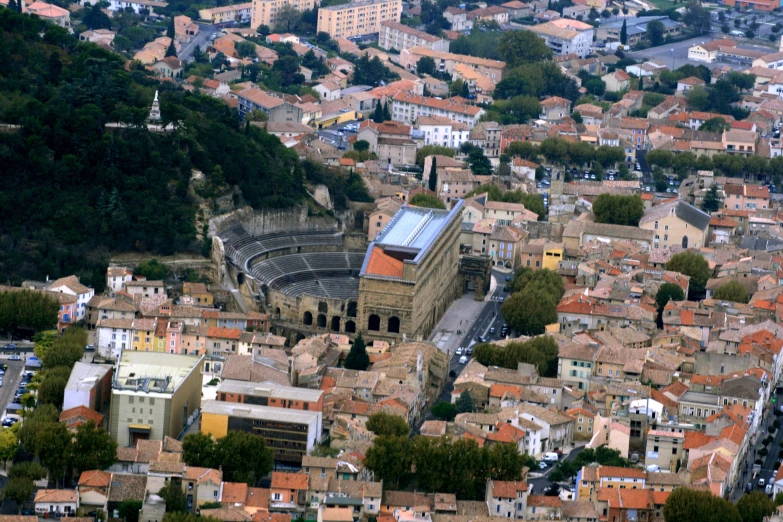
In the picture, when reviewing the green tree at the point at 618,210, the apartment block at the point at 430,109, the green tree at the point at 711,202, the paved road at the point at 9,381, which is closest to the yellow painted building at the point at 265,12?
the apartment block at the point at 430,109

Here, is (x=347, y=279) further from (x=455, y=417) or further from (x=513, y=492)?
(x=513, y=492)

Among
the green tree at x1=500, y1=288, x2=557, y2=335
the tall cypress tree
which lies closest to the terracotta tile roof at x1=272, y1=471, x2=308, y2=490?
the green tree at x1=500, y1=288, x2=557, y2=335

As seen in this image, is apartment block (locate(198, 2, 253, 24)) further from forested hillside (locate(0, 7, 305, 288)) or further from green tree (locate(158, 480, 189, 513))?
green tree (locate(158, 480, 189, 513))

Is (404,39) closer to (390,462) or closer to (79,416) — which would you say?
(79,416)

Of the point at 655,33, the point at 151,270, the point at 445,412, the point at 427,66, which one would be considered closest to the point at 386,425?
the point at 445,412

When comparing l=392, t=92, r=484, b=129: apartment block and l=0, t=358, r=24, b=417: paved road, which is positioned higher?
l=0, t=358, r=24, b=417: paved road

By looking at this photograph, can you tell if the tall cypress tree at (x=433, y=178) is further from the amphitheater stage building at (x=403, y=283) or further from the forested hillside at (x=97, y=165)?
the amphitheater stage building at (x=403, y=283)

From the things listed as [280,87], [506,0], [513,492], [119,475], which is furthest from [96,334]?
[506,0]
